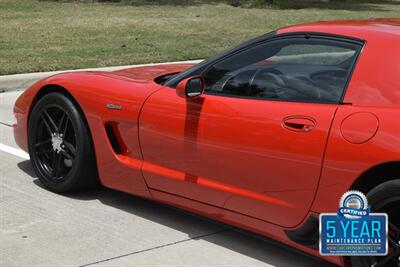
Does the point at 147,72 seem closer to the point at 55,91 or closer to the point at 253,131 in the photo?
the point at 55,91

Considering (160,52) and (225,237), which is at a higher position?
(160,52)

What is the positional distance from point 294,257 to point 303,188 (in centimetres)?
69

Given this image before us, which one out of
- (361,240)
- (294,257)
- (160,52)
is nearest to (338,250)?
(361,240)

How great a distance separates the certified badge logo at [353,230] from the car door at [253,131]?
229 mm

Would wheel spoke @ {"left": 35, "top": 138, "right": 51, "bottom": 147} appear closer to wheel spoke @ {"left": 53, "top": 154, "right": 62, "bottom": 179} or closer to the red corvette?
the red corvette

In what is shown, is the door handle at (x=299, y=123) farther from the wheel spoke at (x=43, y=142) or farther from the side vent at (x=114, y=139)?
the wheel spoke at (x=43, y=142)

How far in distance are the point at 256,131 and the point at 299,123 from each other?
279 millimetres

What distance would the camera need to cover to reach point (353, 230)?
3.20 m

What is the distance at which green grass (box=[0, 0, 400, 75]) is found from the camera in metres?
11.2

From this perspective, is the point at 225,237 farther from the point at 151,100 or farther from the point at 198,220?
the point at 151,100

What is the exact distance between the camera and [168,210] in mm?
4770

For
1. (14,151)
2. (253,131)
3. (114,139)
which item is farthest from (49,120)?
(253,131)

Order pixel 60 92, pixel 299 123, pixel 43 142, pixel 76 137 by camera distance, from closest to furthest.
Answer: pixel 299 123 → pixel 76 137 → pixel 60 92 → pixel 43 142

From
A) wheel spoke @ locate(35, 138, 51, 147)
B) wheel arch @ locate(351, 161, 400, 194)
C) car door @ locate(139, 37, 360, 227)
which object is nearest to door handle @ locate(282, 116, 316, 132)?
car door @ locate(139, 37, 360, 227)
